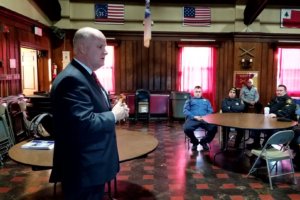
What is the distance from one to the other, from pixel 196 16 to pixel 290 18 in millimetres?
2834

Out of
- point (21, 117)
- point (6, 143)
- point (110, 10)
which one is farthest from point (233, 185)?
point (110, 10)

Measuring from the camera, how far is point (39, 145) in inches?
117

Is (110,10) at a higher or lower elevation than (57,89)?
higher

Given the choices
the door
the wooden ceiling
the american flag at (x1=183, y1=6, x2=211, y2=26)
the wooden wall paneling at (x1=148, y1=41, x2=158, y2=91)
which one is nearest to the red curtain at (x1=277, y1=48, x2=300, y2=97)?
the wooden ceiling

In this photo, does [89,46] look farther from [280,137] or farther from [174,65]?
[174,65]

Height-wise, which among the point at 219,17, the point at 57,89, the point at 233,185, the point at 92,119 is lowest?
the point at 233,185

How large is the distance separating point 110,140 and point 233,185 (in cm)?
263

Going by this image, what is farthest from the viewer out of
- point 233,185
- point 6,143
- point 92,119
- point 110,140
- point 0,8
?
point 0,8

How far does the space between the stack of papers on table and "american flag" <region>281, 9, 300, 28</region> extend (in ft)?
27.1

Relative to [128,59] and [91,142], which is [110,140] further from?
[128,59]

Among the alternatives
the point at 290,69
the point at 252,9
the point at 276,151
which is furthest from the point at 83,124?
the point at 290,69

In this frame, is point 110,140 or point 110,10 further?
point 110,10

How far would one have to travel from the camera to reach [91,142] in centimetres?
168

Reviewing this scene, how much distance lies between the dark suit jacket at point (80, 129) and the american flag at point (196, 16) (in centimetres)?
769
